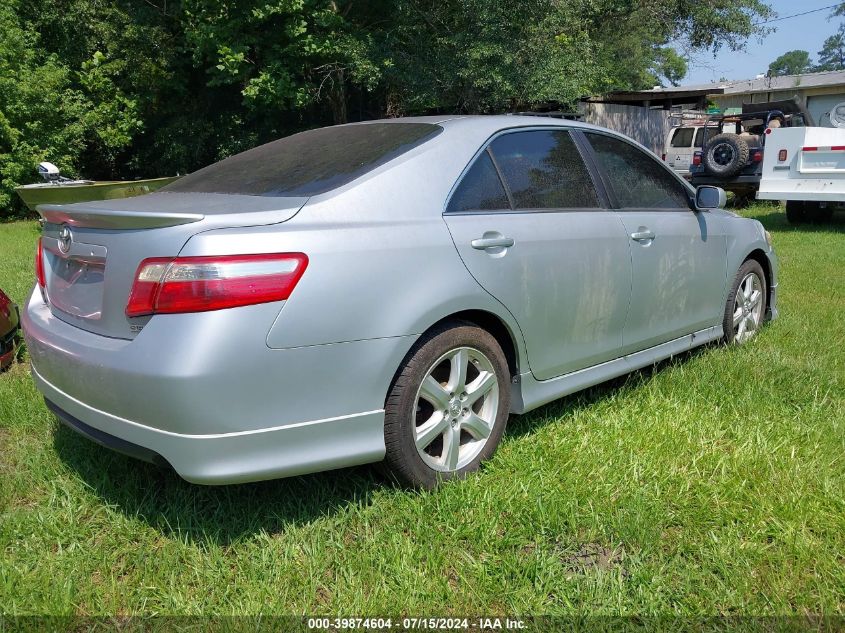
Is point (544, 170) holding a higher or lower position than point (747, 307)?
higher

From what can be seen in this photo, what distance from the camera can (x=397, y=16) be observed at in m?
16.3

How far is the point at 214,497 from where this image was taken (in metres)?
2.82

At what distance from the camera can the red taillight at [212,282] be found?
87.0 inches

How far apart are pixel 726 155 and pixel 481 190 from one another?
11.9 m

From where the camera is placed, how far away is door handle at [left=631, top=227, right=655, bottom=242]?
3677 mm

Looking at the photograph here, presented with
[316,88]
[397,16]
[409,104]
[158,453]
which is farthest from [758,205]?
[158,453]

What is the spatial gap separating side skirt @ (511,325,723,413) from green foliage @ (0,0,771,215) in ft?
39.5

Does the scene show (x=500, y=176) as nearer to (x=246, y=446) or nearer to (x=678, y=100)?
(x=246, y=446)

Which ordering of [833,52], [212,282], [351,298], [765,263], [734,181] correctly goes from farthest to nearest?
[833,52], [734,181], [765,263], [351,298], [212,282]

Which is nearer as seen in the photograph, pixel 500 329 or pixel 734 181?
pixel 500 329

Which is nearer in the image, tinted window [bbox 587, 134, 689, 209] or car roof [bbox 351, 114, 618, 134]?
car roof [bbox 351, 114, 618, 134]

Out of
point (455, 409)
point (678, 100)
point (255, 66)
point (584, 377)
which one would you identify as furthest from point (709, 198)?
point (678, 100)

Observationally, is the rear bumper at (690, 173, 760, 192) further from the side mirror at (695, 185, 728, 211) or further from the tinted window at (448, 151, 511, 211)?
the tinted window at (448, 151, 511, 211)

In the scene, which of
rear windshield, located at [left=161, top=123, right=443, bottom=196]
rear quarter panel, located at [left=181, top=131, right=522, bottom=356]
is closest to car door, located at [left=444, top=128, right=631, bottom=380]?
rear quarter panel, located at [left=181, top=131, right=522, bottom=356]
